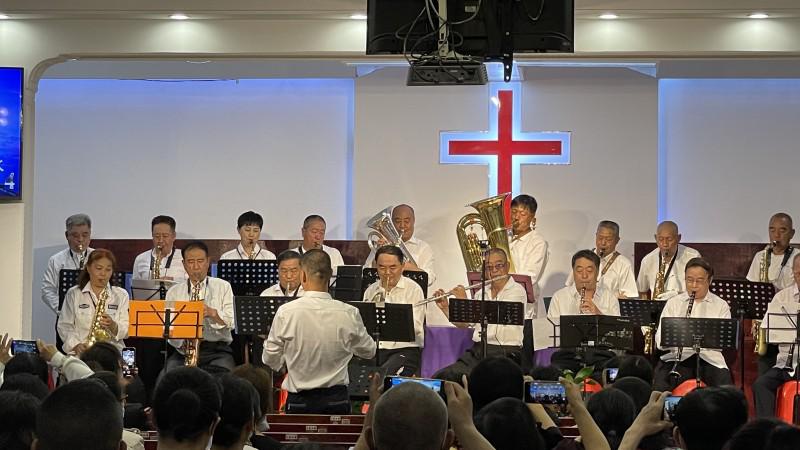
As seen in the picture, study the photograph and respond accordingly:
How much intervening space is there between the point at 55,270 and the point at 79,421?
8.52 metres

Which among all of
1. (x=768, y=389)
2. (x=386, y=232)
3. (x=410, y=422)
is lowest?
(x=768, y=389)

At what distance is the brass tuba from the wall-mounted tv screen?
4.03 m

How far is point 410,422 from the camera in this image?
2848 mm

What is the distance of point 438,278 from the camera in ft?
41.3

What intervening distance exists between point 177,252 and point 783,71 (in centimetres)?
652

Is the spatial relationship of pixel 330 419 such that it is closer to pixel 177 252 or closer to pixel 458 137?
pixel 177 252

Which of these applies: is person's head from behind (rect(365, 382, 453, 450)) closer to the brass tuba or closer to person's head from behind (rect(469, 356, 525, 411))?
person's head from behind (rect(469, 356, 525, 411))

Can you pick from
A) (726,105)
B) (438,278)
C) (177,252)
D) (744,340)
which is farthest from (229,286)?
(726,105)

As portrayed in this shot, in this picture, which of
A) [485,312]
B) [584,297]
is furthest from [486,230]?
[485,312]

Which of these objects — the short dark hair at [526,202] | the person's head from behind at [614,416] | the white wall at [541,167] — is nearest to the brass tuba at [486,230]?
the short dark hair at [526,202]

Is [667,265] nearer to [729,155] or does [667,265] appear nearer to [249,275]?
[729,155]

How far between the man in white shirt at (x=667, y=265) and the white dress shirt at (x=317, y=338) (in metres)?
4.49

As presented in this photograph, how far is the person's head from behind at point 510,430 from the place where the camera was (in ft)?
12.1

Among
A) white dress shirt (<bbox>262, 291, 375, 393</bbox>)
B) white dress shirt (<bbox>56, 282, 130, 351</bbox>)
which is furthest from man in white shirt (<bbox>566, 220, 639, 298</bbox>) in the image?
white dress shirt (<bbox>56, 282, 130, 351</bbox>)
